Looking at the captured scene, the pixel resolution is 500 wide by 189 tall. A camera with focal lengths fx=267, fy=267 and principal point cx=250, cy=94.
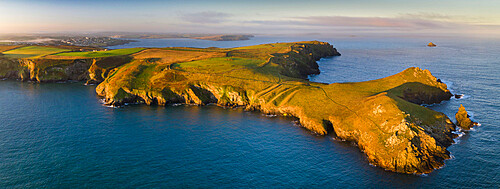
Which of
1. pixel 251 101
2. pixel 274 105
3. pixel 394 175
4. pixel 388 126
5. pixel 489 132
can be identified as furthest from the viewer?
pixel 251 101

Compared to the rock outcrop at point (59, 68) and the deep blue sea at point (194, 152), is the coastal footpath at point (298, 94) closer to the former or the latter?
the rock outcrop at point (59, 68)

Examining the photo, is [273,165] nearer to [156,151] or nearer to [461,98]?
[156,151]

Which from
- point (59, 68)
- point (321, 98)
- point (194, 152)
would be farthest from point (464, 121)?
point (59, 68)

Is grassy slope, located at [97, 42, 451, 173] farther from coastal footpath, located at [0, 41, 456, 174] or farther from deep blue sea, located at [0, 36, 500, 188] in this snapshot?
deep blue sea, located at [0, 36, 500, 188]

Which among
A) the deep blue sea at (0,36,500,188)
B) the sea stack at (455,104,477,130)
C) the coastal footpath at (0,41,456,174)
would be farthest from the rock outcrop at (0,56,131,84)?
the sea stack at (455,104,477,130)

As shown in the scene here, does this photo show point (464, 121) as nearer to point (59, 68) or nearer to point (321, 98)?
point (321, 98)

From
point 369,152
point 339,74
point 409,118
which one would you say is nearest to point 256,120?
point 369,152

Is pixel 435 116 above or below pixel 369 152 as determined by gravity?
above
